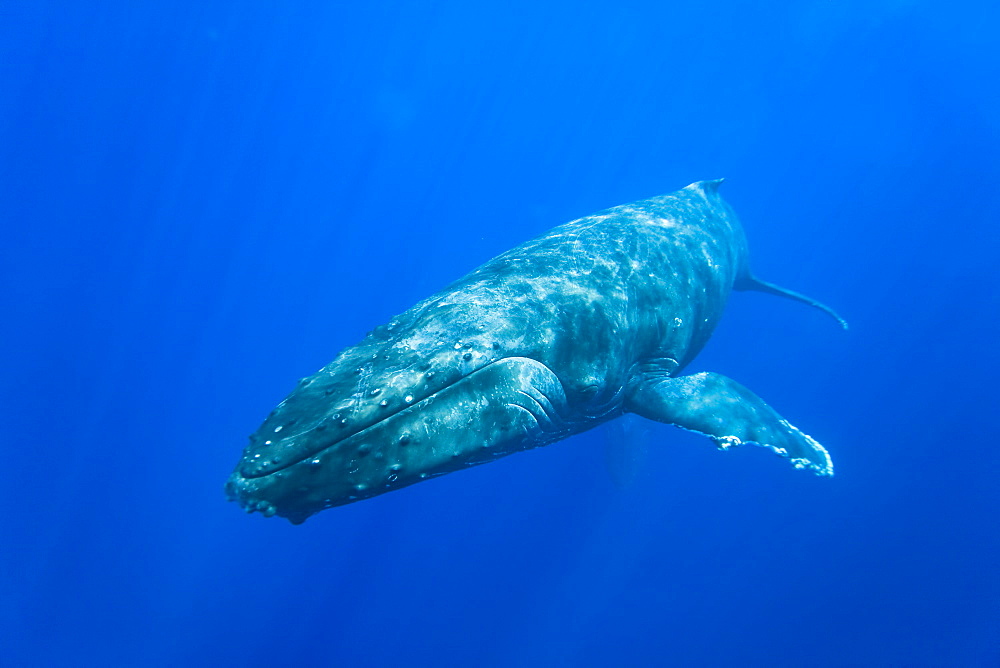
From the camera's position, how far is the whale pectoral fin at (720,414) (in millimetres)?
6020

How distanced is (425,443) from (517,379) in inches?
44.4

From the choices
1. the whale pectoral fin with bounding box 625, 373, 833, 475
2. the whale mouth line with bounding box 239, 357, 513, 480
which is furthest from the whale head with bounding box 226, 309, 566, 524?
the whale pectoral fin with bounding box 625, 373, 833, 475

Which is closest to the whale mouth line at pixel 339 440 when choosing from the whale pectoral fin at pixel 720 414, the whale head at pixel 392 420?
the whale head at pixel 392 420

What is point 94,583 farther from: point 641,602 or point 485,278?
point 485,278

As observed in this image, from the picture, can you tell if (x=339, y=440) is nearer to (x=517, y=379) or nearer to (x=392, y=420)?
(x=392, y=420)

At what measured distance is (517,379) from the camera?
4742 millimetres

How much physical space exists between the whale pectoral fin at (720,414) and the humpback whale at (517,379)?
0.07ft

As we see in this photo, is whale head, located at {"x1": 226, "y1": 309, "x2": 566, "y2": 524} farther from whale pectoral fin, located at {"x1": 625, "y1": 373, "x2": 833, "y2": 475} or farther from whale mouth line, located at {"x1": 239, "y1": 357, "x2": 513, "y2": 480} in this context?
whale pectoral fin, located at {"x1": 625, "y1": 373, "x2": 833, "y2": 475}

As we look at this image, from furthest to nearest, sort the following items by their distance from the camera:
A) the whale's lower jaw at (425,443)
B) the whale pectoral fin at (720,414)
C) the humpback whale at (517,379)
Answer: the whale pectoral fin at (720,414) → the humpback whale at (517,379) → the whale's lower jaw at (425,443)

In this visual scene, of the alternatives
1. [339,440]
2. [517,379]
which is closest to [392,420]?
[339,440]

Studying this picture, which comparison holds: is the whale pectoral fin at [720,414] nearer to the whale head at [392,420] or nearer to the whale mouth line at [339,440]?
the whale head at [392,420]

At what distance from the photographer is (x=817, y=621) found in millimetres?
20344

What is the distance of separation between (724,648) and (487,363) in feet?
71.1

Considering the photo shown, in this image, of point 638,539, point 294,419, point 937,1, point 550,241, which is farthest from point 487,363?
point 937,1
